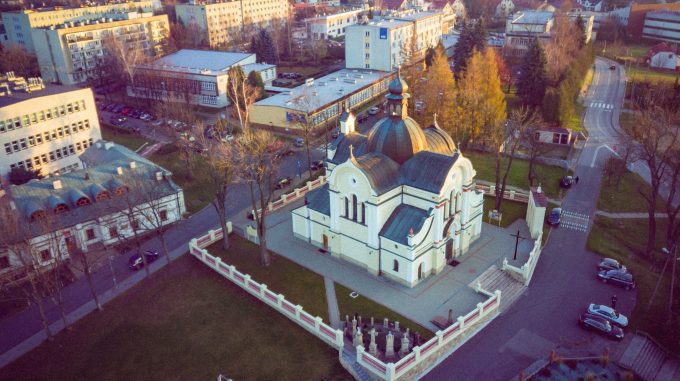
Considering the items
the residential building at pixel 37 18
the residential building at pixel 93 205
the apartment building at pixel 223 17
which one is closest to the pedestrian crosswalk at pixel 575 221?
the residential building at pixel 93 205

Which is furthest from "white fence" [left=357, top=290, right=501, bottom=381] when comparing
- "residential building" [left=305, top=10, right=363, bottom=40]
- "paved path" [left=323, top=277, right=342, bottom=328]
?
"residential building" [left=305, top=10, right=363, bottom=40]

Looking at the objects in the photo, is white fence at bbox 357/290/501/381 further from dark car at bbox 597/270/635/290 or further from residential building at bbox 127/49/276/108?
residential building at bbox 127/49/276/108

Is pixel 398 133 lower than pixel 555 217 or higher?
higher

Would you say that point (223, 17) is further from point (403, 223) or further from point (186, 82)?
point (403, 223)

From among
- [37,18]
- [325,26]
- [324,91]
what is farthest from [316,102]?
[37,18]

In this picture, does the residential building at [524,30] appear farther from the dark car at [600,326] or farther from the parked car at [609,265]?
the dark car at [600,326]
